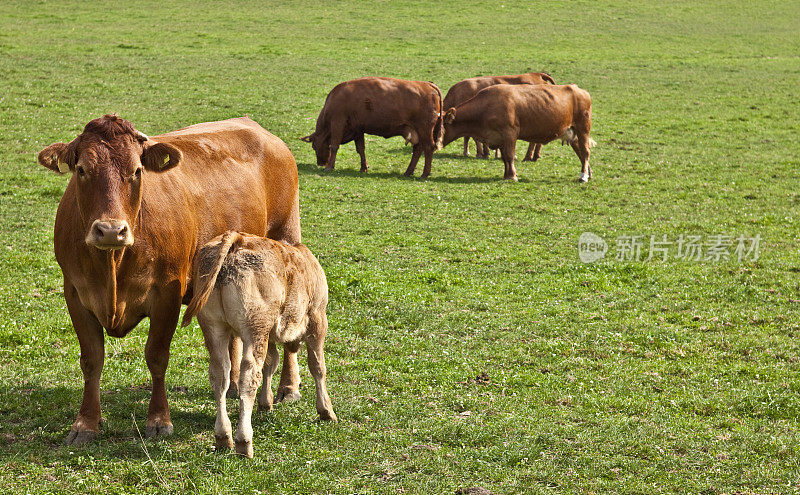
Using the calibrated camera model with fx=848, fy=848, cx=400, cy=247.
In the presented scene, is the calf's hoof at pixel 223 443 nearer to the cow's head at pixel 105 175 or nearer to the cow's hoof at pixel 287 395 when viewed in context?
the cow's hoof at pixel 287 395

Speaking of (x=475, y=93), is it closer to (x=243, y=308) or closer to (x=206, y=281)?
(x=243, y=308)

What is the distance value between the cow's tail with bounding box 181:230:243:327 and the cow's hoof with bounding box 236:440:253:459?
41.3 inches

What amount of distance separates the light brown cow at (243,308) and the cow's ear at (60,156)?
121cm

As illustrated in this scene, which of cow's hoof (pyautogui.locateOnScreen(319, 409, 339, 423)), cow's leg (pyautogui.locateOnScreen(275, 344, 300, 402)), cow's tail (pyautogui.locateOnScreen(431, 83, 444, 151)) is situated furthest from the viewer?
cow's tail (pyautogui.locateOnScreen(431, 83, 444, 151))

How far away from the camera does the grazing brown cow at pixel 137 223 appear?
609 centimetres

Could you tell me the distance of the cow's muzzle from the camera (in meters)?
5.79

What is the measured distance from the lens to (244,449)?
261 inches

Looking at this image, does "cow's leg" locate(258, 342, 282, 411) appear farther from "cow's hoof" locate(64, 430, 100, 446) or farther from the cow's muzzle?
the cow's muzzle

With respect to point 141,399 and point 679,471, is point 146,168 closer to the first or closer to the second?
point 141,399

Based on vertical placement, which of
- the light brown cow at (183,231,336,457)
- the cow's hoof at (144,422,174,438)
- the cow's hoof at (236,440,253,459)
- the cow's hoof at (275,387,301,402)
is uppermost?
the light brown cow at (183,231,336,457)

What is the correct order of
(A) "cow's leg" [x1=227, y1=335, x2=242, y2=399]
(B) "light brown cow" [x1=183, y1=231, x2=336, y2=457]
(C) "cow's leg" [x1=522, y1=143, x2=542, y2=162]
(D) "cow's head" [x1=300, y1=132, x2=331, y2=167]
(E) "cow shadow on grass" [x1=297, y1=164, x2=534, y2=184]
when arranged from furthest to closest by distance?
1. (C) "cow's leg" [x1=522, y1=143, x2=542, y2=162]
2. (D) "cow's head" [x1=300, y1=132, x2=331, y2=167]
3. (E) "cow shadow on grass" [x1=297, y1=164, x2=534, y2=184]
4. (A) "cow's leg" [x1=227, y1=335, x2=242, y2=399]
5. (B) "light brown cow" [x1=183, y1=231, x2=336, y2=457]

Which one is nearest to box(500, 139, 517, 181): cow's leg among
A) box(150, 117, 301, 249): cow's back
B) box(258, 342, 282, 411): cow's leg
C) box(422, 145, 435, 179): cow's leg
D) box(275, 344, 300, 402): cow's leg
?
box(422, 145, 435, 179): cow's leg

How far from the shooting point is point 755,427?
26.6 feet

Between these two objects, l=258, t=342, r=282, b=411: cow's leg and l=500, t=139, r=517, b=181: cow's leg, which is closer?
l=258, t=342, r=282, b=411: cow's leg
